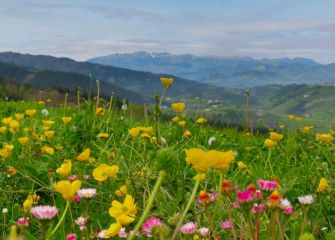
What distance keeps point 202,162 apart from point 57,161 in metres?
3.49

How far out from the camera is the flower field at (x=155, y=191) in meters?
1.79

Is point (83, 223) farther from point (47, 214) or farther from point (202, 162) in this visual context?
point (202, 162)

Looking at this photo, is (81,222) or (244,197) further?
(81,222)

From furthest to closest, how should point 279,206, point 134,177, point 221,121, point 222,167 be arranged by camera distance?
1. point 221,121
2. point 134,177
3. point 279,206
4. point 222,167

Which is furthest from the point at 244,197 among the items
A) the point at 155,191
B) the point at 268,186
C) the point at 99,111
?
the point at 99,111

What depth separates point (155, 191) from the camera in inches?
49.0

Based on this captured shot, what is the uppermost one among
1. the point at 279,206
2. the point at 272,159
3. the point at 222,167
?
the point at 222,167

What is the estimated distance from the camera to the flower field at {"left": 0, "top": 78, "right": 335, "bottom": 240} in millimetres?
1787

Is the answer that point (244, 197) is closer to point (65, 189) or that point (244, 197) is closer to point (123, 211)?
point (65, 189)

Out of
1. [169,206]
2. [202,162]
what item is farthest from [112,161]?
[202,162]

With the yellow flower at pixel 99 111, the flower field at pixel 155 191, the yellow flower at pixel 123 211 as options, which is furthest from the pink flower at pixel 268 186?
the yellow flower at pixel 99 111

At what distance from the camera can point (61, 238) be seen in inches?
113

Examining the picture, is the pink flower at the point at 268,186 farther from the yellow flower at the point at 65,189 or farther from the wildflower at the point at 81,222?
the wildflower at the point at 81,222

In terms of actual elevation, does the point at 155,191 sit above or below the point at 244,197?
above
